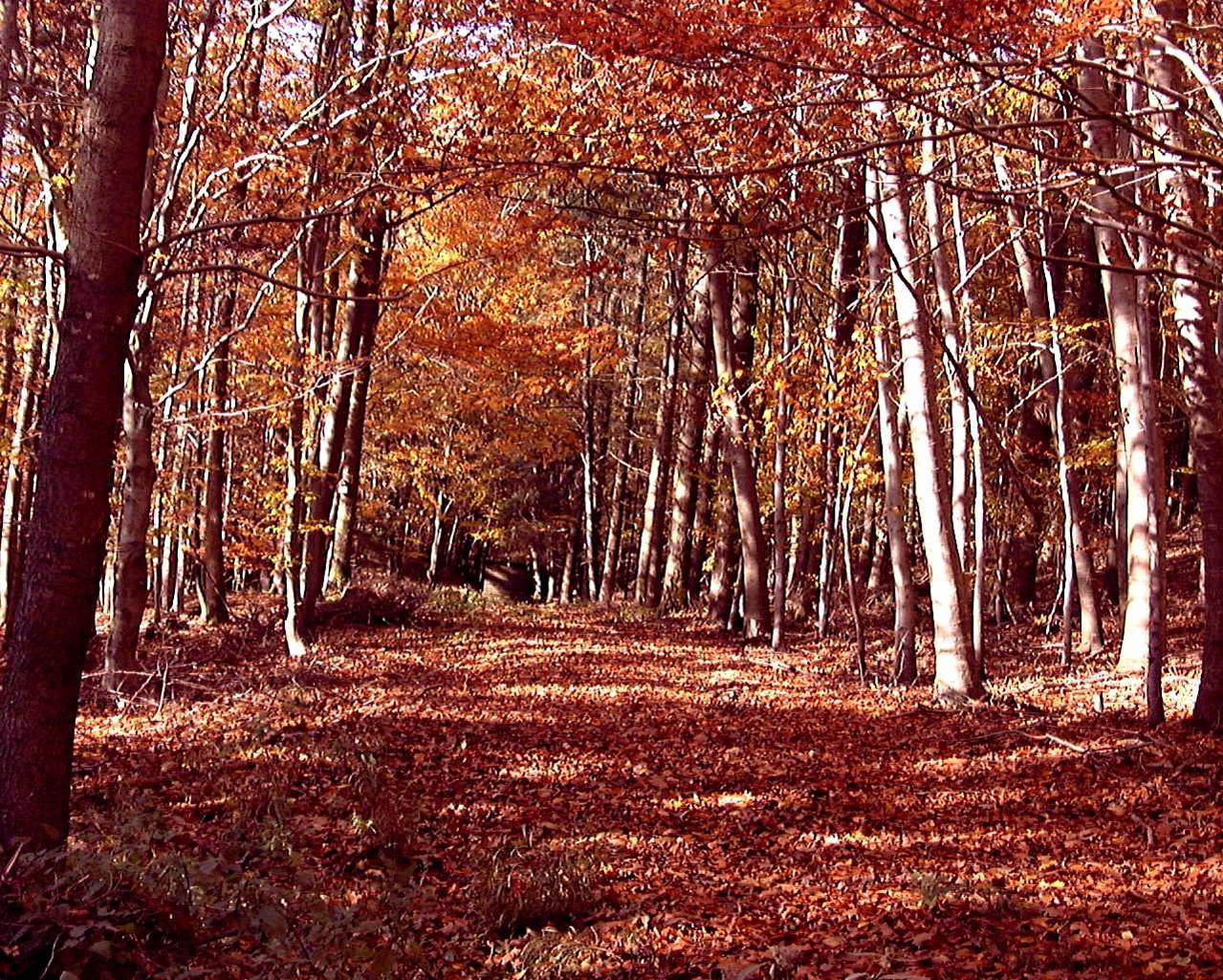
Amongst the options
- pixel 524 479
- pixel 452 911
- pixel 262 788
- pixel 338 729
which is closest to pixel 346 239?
pixel 338 729

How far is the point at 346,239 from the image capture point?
13812 millimetres

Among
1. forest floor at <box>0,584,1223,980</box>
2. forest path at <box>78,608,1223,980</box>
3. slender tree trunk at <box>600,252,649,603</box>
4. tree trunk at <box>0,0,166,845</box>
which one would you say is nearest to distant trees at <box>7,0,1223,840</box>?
tree trunk at <box>0,0,166,845</box>

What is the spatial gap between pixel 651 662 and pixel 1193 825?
8.77 m

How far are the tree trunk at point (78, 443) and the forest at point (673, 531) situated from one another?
0.02m

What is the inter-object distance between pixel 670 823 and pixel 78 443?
4696 millimetres

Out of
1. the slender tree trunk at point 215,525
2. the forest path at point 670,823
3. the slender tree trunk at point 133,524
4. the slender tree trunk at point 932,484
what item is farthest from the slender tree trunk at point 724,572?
the slender tree trunk at point 133,524

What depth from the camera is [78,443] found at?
17.8ft

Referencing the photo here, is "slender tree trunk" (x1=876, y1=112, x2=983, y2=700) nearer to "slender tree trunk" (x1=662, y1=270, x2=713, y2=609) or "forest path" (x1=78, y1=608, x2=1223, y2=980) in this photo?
"forest path" (x1=78, y1=608, x2=1223, y2=980)

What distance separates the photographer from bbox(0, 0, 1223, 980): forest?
548 cm

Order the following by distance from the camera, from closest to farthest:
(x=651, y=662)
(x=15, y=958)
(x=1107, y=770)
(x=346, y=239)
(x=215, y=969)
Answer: (x=15, y=958) < (x=215, y=969) < (x=1107, y=770) < (x=346, y=239) < (x=651, y=662)

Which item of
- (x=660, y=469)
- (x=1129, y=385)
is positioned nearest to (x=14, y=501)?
(x=660, y=469)

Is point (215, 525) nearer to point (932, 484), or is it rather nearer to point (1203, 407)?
point (932, 484)

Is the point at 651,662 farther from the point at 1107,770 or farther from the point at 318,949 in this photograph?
the point at 318,949

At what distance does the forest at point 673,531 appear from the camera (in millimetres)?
5477
